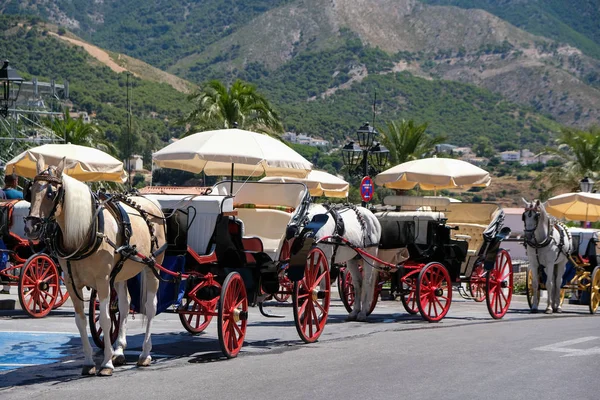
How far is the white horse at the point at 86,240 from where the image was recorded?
9.45 metres

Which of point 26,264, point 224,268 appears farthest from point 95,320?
point 26,264

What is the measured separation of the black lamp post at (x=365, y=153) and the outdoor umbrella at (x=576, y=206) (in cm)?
515

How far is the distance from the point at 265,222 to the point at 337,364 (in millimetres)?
3230

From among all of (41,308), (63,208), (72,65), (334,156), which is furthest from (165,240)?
(72,65)


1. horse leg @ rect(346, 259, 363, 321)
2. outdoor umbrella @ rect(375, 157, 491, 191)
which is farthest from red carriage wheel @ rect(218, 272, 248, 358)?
outdoor umbrella @ rect(375, 157, 491, 191)

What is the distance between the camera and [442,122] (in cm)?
18300

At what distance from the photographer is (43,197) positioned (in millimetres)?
9398

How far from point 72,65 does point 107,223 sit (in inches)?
5791

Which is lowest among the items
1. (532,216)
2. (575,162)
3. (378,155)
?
(532,216)

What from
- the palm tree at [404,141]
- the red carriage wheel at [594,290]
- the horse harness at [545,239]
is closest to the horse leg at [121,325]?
the horse harness at [545,239]

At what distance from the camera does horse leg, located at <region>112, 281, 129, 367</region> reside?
10.7m

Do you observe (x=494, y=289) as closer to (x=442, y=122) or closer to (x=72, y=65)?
(x=72, y=65)

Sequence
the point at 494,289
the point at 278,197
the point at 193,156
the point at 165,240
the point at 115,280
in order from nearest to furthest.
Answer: the point at 115,280 < the point at 165,240 < the point at 193,156 < the point at 278,197 < the point at 494,289

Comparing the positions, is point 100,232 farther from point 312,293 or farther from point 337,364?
Result: point 312,293
